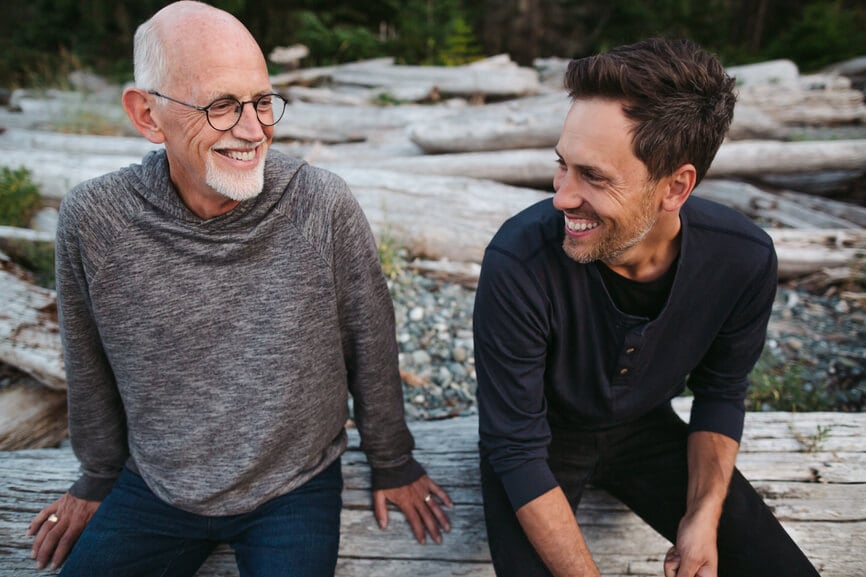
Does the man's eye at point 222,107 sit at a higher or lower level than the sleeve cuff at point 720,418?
higher

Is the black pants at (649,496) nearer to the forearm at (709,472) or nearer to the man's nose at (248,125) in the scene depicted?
the forearm at (709,472)

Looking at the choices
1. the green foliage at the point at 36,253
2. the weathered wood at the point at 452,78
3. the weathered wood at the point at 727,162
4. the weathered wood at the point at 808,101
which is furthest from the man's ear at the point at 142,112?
the weathered wood at the point at 808,101

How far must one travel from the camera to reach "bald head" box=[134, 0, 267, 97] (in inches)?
68.3

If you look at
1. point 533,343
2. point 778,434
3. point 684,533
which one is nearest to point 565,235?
point 533,343

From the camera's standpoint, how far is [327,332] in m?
2.09

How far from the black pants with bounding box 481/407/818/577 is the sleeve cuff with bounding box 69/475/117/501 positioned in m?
1.39

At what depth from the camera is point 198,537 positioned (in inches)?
80.5

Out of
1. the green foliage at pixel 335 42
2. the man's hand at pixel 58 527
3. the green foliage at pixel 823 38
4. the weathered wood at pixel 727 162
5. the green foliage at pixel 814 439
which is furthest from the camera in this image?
the green foliage at pixel 335 42

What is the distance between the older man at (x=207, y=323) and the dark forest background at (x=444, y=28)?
8.70 meters

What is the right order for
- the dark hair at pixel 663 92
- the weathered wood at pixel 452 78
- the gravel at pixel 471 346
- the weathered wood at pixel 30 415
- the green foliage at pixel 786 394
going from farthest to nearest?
the weathered wood at pixel 452 78 → the gravel at pixel 471 346 → the green foliage at pixel 786 394 → the weathered wood at pixel 30 415 → the dark hair at pixel 663 92

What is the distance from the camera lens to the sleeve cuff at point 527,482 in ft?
6.10

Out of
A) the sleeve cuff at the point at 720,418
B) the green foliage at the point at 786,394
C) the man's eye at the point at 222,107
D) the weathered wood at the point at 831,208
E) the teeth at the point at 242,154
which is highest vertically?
the man's eye at the point at 222,107

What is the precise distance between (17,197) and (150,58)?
13.1ft

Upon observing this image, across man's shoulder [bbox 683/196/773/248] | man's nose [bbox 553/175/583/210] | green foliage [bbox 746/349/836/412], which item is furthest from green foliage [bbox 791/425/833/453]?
man's nose [bbox 553/175/583/210]
